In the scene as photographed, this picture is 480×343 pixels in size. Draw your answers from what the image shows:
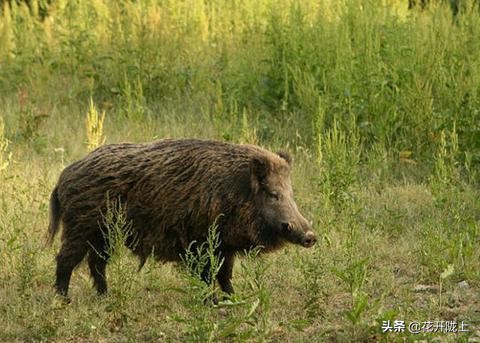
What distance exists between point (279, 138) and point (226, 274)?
12.9 feet

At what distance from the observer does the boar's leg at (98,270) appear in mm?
6590

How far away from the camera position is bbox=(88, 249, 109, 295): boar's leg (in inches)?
259

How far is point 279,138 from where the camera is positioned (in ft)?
33.4

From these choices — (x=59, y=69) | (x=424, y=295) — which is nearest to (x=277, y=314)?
(x=424, y=295)

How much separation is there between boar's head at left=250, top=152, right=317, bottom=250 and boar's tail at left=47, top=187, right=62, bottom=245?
1.40 metres

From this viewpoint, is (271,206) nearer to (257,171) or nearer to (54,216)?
(257,171)

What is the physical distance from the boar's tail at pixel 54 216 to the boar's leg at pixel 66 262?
17 centimetres

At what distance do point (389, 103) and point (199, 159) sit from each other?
3622 mm

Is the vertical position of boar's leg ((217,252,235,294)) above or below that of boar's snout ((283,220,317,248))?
below
